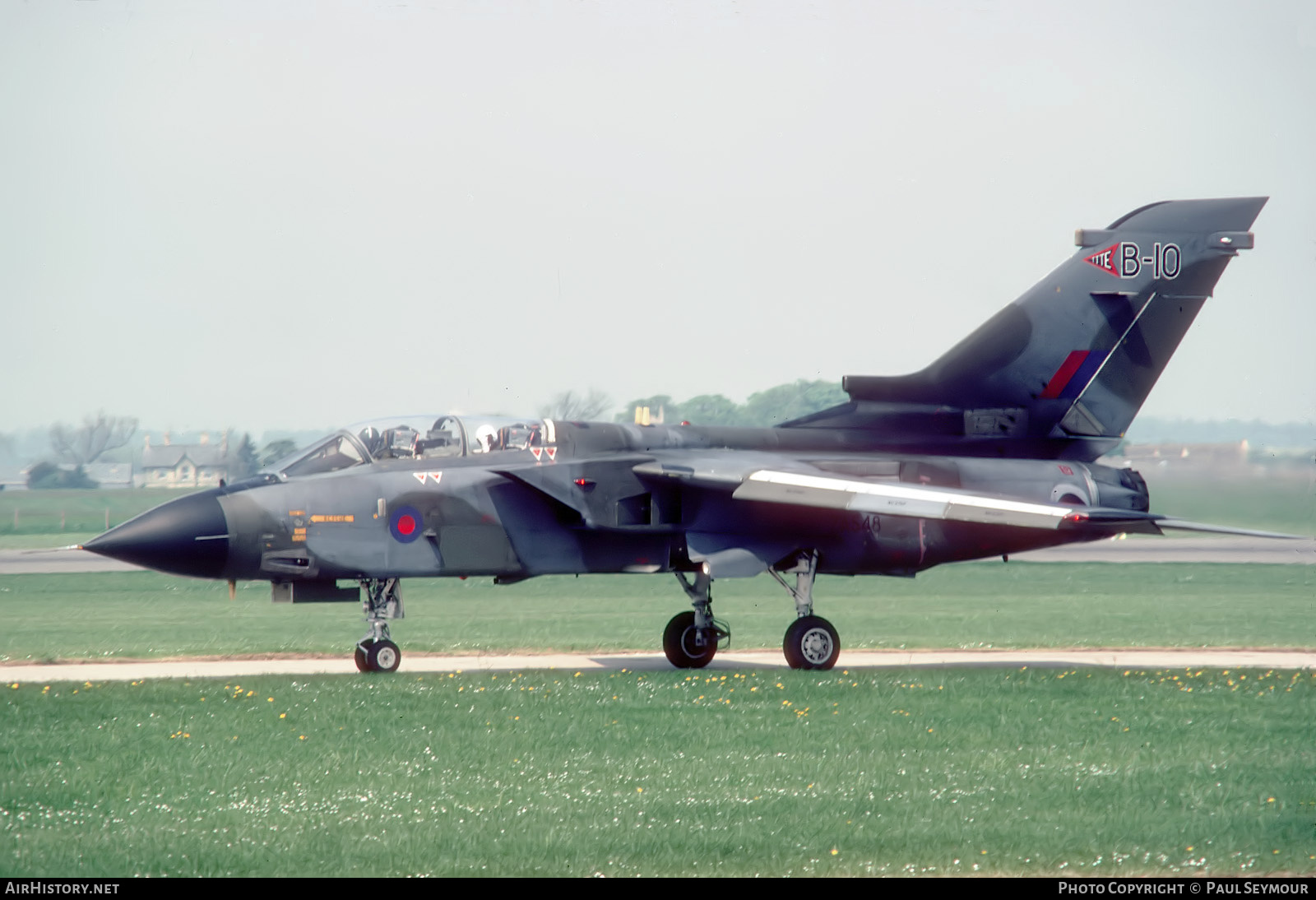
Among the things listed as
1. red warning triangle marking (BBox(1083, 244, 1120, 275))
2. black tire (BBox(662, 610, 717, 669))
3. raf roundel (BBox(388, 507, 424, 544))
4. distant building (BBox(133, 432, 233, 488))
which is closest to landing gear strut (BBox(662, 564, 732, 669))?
black tire (BBox(662, 610, 717, 669))

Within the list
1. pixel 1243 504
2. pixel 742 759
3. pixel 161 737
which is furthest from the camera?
pixel 1243 504

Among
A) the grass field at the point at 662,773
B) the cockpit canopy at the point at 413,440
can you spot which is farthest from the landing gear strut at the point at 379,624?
the cockpit canopy at the point at 413,440

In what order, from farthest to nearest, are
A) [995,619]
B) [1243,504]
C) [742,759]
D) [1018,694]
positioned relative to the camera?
[1243,504] → [995,619] → [1018,694] → [742,759]

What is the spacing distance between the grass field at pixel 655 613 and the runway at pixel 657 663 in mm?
1002

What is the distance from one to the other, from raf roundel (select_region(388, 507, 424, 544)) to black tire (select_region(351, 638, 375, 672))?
65.8 inches

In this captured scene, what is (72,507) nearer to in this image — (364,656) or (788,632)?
(364,656)

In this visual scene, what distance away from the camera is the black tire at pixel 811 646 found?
19.5 metres

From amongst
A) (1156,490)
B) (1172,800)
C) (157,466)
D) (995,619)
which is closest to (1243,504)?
(1156,490)

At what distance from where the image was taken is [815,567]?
19938mm

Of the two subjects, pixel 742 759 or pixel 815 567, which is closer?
pixel 742 759

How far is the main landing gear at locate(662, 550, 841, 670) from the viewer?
19.5 m

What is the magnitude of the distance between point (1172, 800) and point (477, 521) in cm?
988

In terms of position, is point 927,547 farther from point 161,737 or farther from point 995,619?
point 161,737

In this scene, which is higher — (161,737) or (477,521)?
(477,521)
